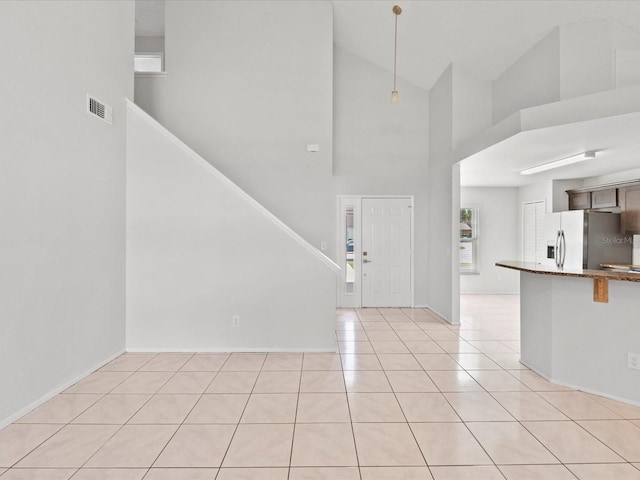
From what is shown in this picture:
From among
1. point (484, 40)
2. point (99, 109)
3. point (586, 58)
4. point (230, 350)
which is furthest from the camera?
point (484, 40)

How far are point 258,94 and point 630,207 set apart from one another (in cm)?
592

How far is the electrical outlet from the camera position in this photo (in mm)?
2844

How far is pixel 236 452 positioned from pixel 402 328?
11.5ft

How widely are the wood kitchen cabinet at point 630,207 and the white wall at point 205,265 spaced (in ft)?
15.6

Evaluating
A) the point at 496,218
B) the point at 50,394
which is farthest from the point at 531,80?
the point at 50,394

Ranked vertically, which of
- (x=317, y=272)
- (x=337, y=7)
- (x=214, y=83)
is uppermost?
(x=337, y=7)

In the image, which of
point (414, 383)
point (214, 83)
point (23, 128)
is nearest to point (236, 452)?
point (414, 383)

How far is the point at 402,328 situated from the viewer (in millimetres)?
5273

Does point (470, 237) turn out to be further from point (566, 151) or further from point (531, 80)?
point (531, 80)

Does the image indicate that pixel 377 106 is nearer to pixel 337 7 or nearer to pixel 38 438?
pixel 337 7

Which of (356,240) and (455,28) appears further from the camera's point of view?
(356,240)

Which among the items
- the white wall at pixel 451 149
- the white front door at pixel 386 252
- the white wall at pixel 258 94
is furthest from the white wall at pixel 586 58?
the white front door at pixel 386 252

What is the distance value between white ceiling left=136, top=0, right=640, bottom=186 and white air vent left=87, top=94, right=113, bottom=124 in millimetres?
3460

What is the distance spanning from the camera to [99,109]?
3.66 meters
